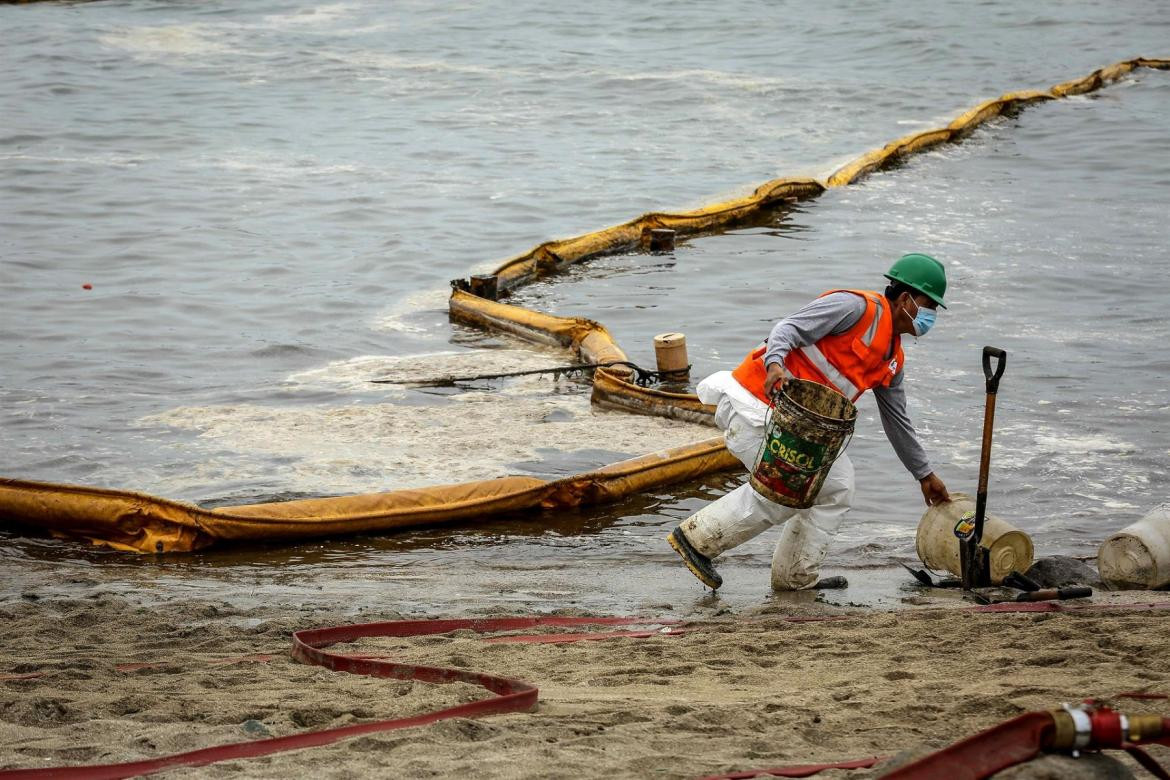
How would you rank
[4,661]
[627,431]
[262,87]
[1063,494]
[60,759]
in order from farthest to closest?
[262,87] < [627,431] < [1063,494] < [4,661] < [60,759]

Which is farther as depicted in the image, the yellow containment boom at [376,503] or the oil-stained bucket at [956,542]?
the yellow containment boom at [376,503]

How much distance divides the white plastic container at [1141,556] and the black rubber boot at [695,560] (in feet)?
6.30

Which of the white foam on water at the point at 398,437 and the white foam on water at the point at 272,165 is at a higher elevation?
the white foam on water at the point at 272,165

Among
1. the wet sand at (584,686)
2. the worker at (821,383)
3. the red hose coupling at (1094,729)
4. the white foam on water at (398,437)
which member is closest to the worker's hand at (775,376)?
the worker at (821,383)

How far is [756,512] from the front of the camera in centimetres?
649

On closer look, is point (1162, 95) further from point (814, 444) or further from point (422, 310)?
point (814, 444)

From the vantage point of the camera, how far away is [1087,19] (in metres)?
35.3

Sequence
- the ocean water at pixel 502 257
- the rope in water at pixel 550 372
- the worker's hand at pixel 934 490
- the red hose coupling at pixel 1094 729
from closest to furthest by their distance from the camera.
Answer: the red hose coupling at pixel 1094 729 → the worker's hand at pixel 934 490 → the ocean water at pixel 502 257 → the rope in water at pixel 550 372

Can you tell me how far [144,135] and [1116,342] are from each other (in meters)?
17.0

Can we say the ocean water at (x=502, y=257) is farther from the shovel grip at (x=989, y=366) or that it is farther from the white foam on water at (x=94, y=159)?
the shovel grip at (x=989, y=366)

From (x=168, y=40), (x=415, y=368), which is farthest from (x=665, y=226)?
(x=168, y=40)

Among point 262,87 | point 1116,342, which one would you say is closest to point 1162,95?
point 1116,342

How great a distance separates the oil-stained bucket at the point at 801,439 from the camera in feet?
19.6

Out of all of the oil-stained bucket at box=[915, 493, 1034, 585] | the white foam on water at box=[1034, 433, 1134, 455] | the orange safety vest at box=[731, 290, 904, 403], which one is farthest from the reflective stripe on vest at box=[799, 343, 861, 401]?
the white foam on water at box=[1034, 433, 1134, 455]
